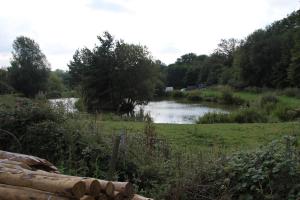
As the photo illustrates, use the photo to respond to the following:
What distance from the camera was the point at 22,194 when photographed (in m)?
A: 4.06

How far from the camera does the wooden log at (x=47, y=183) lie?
12.4 ft

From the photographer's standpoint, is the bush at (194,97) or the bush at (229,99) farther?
the bush at (194,97)

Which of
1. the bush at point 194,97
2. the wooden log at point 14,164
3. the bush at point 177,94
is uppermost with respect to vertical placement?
the bush at point 177,94

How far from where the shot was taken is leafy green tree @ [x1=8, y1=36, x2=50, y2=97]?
70.8 metres

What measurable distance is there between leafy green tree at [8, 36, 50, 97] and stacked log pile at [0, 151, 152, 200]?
64738mm

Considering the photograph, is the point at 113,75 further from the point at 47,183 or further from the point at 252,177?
the point at 47,183

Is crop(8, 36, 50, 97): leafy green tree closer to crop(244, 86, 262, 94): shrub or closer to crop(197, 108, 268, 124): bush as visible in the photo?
crop(244, 86, 262, 94): shrub

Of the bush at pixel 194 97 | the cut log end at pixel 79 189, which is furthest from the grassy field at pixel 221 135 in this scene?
the bush at pixel 194 97

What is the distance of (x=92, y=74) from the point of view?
1705 inches

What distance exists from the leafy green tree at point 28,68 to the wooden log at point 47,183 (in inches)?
2549

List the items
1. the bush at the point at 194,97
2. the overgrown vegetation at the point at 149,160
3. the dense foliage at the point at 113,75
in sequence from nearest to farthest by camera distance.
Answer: the overgrown vegetation at the point at 149,160, the dense foliage at the point at 113,75, the bush at the point at 194,97

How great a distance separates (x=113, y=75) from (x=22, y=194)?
39.3m

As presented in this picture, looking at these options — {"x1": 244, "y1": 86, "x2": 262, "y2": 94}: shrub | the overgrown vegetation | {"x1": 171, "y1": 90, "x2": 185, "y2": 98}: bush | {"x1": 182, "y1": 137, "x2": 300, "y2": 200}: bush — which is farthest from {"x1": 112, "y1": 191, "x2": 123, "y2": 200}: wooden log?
{"x1": 171, "y1": 90, "x2": 185, "y2": 98}: bush

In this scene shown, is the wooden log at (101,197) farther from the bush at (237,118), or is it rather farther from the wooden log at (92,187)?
the bush at (237,118)
